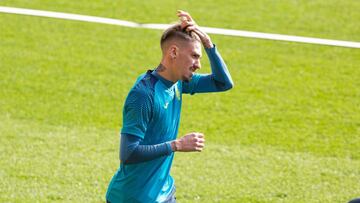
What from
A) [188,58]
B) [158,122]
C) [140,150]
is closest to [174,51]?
[188,58]

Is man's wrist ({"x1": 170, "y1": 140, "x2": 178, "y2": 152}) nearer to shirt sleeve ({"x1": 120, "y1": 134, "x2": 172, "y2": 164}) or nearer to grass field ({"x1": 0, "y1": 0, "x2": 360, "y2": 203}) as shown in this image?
shirt sleeve ({"x1": 120, "y1": 134, "x2": 172, "y2": 164})

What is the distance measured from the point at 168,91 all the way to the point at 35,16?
30.5 ft

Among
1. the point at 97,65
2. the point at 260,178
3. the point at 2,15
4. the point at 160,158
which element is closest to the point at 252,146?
the point at 260,178

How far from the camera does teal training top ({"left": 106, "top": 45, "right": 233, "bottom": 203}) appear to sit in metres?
6.89

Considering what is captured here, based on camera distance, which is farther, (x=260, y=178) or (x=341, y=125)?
(x=341, y=125)

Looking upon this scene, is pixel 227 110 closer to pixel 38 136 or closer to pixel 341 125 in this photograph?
pixel 341 125

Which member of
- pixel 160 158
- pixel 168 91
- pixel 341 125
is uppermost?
pixel 168 91

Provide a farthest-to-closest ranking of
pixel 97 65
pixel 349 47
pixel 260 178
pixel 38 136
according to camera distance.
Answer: pixel 349 47 → pixel 97 65 → pixel 38 136 → pixel 260 178

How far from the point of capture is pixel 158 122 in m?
7.03

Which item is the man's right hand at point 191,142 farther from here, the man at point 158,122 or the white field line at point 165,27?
the white field line at point 165,27

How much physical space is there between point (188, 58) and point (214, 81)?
0.58 meters

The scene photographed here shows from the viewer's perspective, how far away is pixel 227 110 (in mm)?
13078

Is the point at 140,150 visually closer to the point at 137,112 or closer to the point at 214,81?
the point at 137,112

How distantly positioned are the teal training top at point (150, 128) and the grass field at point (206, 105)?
288cm
